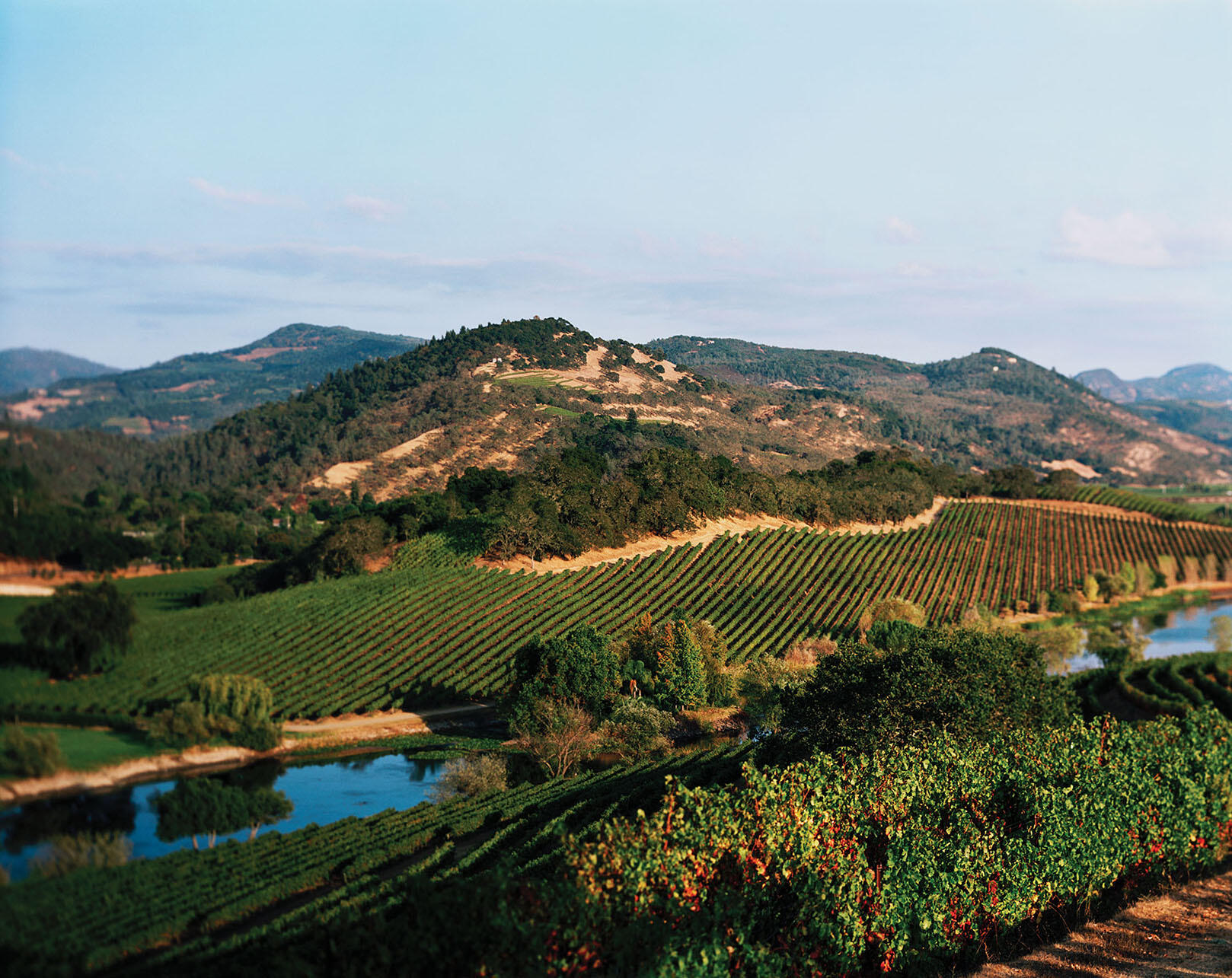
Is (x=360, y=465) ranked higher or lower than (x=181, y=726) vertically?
higher

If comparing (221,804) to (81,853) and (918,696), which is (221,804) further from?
(918,696)

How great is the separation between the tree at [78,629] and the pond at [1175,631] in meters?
66.6

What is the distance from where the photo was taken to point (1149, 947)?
60.6 ft

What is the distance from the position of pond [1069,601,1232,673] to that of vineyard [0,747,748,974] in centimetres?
5196

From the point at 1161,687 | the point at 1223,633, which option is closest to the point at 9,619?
the point at 1161,687

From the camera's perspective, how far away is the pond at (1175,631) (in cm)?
6638

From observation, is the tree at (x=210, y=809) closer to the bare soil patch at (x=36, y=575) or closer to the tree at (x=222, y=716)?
the tree at (x=222, y=716)

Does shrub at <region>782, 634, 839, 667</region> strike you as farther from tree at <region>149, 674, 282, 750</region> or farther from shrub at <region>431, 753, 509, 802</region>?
tree at <region>149, 674, 282, 750</region>

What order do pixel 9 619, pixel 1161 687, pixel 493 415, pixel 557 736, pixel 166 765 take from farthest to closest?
pixel 493 415 < pixel 1161 687 < pixel 557 736 < pixel 166 765 < pixel 9 619

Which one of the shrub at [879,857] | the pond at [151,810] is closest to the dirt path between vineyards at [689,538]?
the shrub at [879,857]

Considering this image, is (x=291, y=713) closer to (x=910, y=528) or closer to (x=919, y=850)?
(x=919, y=850)

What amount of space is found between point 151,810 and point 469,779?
19.1m

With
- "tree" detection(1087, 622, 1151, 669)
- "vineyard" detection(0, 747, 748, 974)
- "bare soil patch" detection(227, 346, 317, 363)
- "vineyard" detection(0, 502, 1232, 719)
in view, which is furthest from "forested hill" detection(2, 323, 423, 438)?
"tree" detection(1087, 622, 1151, 669)

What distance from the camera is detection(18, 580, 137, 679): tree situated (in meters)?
8.64
